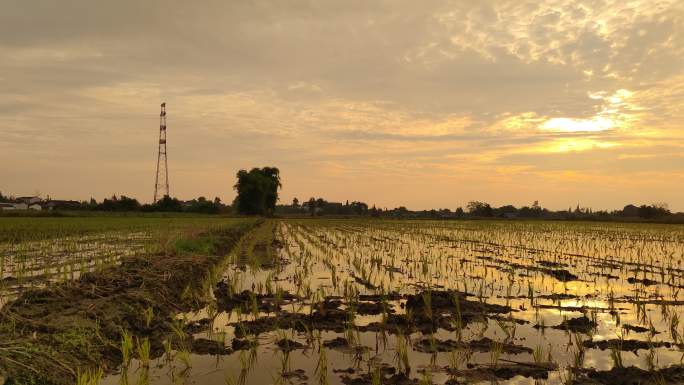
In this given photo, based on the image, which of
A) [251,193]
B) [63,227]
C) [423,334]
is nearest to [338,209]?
[251,193]

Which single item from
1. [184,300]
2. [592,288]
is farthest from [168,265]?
[592,288]

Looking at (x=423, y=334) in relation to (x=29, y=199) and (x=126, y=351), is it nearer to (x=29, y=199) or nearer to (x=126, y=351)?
(x=126, y=351)

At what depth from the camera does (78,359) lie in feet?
14.0

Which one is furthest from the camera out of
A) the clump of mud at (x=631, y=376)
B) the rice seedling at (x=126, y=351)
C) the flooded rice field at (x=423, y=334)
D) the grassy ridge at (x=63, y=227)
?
the grassy ridge at (x=63, y=227)

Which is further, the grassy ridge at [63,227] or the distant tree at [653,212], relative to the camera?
the distant tree at [653,212]

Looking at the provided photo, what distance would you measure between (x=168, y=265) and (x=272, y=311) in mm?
3705

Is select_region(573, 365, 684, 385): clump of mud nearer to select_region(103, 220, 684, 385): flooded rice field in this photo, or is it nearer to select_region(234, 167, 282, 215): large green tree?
select_region(103, 220, 684, 385): flooded rice field

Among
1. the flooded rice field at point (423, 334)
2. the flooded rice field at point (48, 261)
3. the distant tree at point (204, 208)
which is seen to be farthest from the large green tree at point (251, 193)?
the flooded rice field at point (423, 334)

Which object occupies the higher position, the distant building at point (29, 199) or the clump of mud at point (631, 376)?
the distant building at point (29, 199)

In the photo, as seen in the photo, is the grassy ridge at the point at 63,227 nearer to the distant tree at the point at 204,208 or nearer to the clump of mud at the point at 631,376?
the clump of mud at the point at 631,376

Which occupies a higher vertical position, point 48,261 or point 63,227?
point 63,227

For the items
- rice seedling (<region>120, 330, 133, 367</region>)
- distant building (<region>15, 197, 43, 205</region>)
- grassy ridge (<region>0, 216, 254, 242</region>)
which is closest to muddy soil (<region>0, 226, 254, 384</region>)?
rice seedling (<region>120, 330, 133, 367</region>)

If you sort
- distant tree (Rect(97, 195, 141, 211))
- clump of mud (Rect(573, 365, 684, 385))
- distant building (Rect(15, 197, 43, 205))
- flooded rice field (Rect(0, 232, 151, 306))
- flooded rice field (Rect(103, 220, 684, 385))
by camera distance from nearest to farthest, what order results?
clump of mud (Rect(573, 365, 684, 385)), flooded rice field (Rect(103, 220, 684, 385)), flooded rice field (Rect(0, 232, 151, 306)), distant tree (Rect(97, 195, 141, 211)), distant building (Rect(15, 197, 43, 205))

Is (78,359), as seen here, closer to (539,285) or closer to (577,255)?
(539,285)
